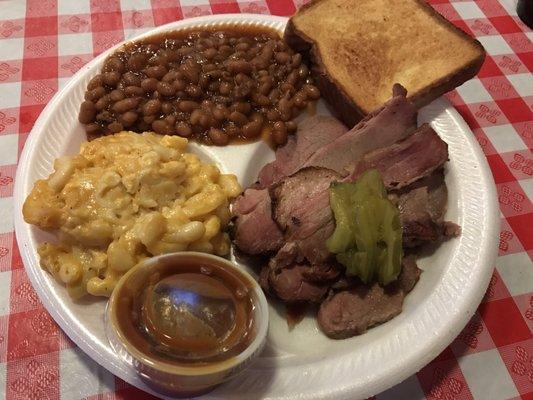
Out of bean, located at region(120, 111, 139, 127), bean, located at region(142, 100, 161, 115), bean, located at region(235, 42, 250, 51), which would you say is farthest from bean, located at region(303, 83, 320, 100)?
bean, located at region(120, 111, 139, 127)

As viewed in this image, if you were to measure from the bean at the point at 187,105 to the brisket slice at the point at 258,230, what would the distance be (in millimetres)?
620

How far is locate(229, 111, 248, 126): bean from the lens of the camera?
228 cm

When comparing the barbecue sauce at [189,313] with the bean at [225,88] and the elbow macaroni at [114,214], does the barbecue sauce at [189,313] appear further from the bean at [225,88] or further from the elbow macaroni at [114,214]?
the bean at [225,88]

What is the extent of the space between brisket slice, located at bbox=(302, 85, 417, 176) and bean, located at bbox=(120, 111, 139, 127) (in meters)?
0.80

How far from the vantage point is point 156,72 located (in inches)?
90.7

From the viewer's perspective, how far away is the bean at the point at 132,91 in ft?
7.40

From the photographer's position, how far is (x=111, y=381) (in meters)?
1.89

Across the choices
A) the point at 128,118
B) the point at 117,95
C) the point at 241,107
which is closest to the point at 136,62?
the point at 117,95

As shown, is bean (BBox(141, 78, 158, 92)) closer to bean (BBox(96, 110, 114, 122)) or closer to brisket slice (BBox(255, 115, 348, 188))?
bean (BBox(96, 110, 114, 122))

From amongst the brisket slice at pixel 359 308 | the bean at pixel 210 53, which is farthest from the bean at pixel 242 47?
the brisket slice at pixel 359 308

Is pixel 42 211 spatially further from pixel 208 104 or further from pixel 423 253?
pixel 423 253

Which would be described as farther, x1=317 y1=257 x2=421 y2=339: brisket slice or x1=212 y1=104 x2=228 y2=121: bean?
x1=212 y1=104 x2=228 y2=121: bean

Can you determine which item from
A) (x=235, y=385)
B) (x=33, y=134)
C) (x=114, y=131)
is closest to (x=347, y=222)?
(x=235, y=385)

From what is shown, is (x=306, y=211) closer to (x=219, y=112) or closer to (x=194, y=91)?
(x=219, y=112)
